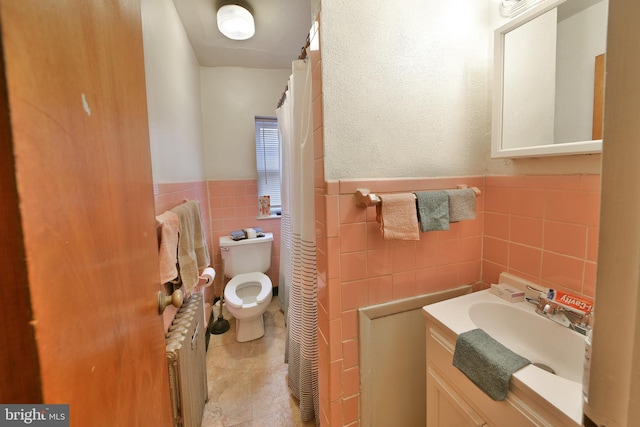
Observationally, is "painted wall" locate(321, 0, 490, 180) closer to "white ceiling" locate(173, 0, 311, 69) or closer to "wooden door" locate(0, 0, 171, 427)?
"wooden door" locate(0, 0, 171, 427)

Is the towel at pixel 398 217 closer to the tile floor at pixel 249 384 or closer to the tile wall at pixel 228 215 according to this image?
the tile floor at pixel 249 384

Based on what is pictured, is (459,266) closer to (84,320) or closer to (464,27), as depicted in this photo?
(464,27)

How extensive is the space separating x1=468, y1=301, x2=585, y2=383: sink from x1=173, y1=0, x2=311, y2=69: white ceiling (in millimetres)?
1987

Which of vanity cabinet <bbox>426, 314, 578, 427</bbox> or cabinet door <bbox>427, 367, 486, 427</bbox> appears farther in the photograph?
cabinet door <bbox>427, 367, 486, 427</bbox>

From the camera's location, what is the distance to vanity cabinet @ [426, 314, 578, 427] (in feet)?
1.94

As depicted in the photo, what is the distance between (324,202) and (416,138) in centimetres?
47

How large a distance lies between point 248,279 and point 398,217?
1728 mm

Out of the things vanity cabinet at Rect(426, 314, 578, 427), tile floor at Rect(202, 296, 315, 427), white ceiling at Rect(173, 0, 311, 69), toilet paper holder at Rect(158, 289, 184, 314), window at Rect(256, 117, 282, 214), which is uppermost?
white ceiling at Rect(173, 0, 311, 69)

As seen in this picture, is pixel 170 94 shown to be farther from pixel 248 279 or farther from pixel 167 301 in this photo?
pixel 248 279

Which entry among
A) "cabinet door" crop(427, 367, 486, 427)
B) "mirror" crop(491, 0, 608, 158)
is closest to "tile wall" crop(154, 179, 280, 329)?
"cabinet door" crop(427, 367, 486, 427)

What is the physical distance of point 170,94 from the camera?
1462 millimetres

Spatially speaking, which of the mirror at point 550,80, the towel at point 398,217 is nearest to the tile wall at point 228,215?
the towel at point 398,217

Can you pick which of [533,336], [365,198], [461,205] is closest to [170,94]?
[365,198]

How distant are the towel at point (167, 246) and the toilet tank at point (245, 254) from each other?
1.18m
